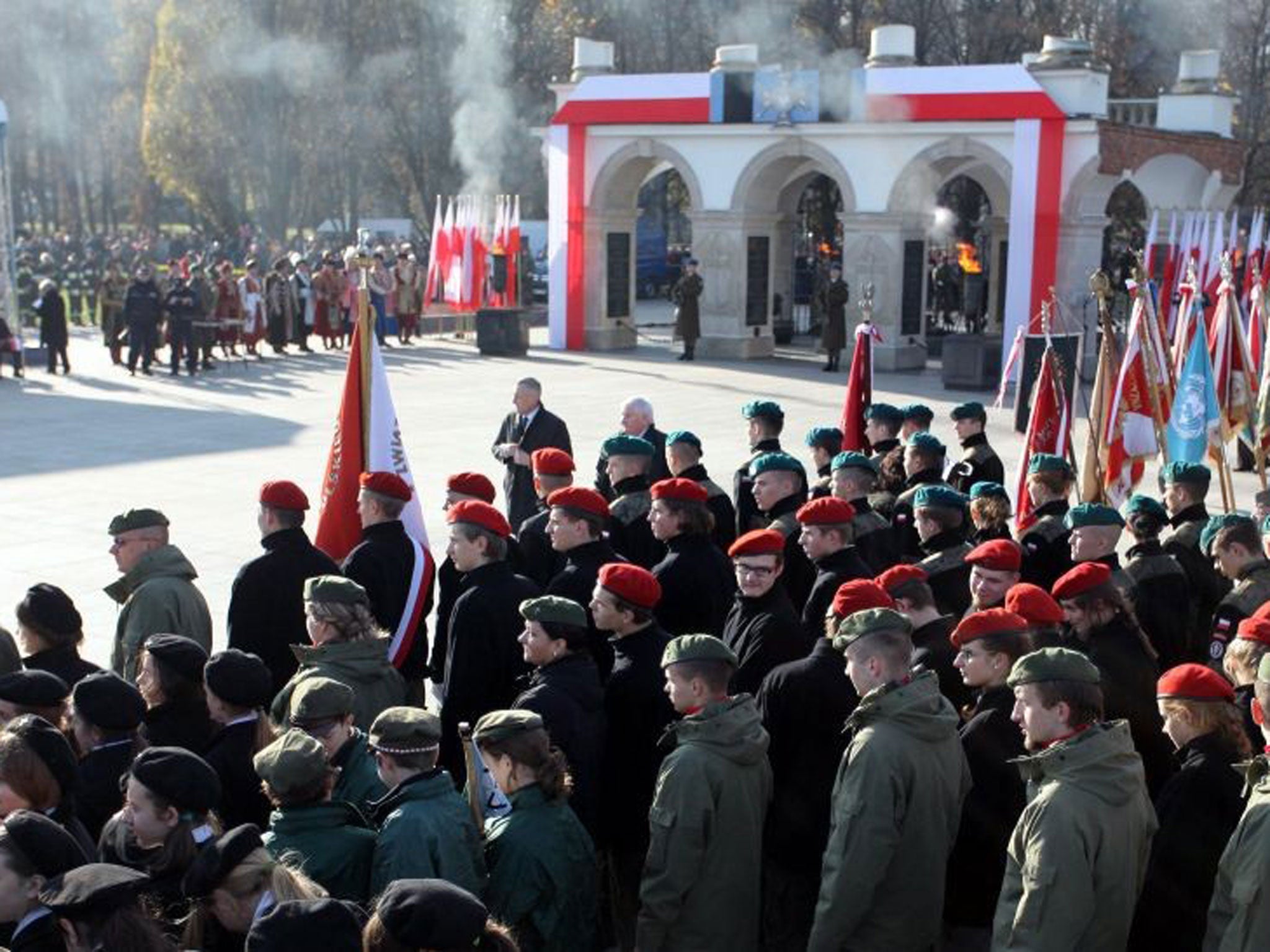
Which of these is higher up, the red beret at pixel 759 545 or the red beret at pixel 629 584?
the red beret at pixel 759 545

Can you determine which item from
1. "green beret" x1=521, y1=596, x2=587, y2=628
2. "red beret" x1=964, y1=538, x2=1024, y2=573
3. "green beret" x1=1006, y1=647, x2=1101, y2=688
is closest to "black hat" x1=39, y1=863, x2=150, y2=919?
"green beret" x1=521, y1=596, x2=587, y2=628

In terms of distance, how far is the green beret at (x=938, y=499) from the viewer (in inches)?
332

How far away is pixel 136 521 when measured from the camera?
759 centimetres

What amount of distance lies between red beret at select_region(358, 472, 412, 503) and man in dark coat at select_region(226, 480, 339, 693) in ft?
1.23

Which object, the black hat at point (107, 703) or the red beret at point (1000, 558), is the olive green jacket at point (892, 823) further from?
the black hat at point (107, 703)

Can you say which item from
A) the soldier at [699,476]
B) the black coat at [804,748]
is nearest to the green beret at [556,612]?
the black coat at [804,748]

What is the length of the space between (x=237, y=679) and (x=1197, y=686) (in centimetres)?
313

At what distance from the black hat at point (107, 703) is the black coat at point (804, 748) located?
221 centimetres

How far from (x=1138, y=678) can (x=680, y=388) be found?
18.4 m

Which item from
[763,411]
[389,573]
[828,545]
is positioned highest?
[763,411]

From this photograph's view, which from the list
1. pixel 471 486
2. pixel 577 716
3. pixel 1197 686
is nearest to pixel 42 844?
pixel 577 716

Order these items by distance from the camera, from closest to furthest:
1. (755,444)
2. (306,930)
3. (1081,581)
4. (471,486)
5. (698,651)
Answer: (306,930) → (698,651) → (1081,581) → (471,486) → (755,444)

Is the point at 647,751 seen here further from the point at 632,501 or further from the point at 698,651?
the point at 632,501

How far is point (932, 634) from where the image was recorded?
674 centimetres
